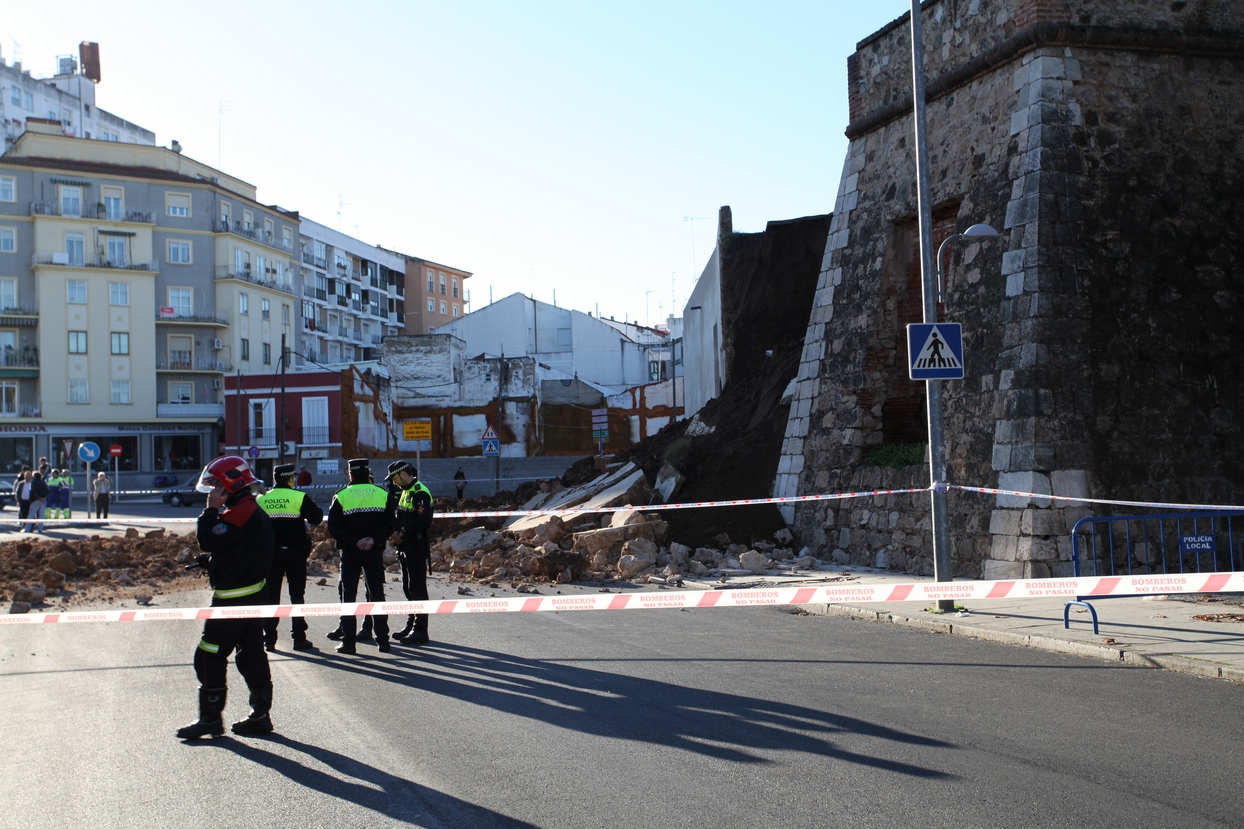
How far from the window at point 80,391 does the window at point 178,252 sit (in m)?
8.96

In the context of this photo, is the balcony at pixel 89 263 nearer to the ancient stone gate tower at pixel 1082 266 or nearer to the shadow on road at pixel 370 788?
the ancient stone gate tower at pixel 1082 266

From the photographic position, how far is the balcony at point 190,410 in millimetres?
61594

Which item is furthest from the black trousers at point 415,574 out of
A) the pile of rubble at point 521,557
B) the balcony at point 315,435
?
the balcony at point 315,435

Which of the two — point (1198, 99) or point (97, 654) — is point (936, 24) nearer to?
point (1198, 99)

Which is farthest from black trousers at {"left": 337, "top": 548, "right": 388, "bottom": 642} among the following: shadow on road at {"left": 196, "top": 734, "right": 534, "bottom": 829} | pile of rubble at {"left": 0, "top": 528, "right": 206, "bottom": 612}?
pile of rubble at {"left": 0, "top": 528, "right": 206, "bottom": 612}

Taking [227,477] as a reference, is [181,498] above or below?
below

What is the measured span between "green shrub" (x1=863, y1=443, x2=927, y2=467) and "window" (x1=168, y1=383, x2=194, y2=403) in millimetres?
56341

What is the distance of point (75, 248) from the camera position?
2399 inches

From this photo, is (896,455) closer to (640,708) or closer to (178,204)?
(640,708)

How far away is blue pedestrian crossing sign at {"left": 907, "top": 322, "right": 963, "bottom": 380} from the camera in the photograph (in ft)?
35.0

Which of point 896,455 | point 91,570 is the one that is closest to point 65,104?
point 91,570

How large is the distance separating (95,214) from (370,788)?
212ft

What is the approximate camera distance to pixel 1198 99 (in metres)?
13.2

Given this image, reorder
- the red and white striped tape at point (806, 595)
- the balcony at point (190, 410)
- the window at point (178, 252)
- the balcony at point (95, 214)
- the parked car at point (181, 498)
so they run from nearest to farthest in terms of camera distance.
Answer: the red and white striped tape at point (806, 595), the parked car at point (181, 498), the balcony at point (95, 214), the balcony at point (190, 410), the window at point (178, 252)
